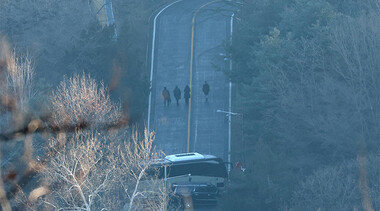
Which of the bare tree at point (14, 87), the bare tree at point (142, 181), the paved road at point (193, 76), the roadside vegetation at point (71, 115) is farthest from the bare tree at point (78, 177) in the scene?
the paved road at point (193, 76)

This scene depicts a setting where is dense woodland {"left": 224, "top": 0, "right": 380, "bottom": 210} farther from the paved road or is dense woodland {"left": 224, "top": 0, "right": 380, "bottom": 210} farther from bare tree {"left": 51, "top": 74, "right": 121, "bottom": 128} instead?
bare tree {"left": 51, "top": 74, "right": 121, "bottom": 128}

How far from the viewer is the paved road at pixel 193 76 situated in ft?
113

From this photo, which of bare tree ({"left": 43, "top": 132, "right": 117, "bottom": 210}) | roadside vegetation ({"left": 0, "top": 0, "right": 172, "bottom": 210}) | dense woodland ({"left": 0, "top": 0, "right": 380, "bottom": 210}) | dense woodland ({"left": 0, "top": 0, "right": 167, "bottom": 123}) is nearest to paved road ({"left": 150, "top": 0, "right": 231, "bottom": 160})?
dense woodland ({"left": 0, "top": 0, "right": 167, "bottom": 123})

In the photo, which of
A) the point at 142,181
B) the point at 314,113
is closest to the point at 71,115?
the point at 142,181

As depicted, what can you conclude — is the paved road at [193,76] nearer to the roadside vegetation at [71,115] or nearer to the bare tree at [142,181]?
the roadside vegetation at [71,115]

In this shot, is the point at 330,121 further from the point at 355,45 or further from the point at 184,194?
the point at 184,194

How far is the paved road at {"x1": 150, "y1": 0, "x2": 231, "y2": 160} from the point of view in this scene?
113ft

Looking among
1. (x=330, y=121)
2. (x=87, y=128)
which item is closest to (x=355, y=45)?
(x=330, y=121)

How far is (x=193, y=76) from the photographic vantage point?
1545 inches

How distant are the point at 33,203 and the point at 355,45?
53.3 feet

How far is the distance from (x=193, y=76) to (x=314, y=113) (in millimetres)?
14212

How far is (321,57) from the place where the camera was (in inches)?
1093

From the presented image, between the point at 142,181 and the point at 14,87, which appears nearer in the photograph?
the point at 142,181

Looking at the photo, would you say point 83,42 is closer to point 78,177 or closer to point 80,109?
point 80,109
